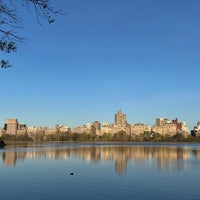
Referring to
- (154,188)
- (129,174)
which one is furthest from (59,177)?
(154,188)

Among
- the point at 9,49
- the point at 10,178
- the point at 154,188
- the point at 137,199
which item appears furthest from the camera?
Answer: the point at 10,178

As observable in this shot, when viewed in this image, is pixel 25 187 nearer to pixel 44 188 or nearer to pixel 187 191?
pixel 44 188

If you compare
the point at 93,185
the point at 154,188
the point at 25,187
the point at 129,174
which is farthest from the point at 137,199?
the point at 129,174

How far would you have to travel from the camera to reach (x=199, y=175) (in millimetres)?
37094

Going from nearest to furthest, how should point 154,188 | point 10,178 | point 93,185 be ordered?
1. point 154,188
2. point 93,185
3. point 10,178

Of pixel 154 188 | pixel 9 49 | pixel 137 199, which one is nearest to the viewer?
pixel 9 49

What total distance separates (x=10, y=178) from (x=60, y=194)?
39.7ft

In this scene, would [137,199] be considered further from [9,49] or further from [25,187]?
[9,49]

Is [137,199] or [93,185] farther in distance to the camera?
[93,185]

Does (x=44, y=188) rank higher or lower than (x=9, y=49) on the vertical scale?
lower

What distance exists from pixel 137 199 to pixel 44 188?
9.50 m

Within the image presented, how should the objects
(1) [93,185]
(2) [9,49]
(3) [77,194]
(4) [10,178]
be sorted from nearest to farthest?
(2) [9,49] → (3) [77,194] → (1) [93,185] → (4) [10,178]

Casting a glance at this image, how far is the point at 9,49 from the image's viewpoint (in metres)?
9.33

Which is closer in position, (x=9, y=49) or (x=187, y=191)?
(x=9, y=49)
